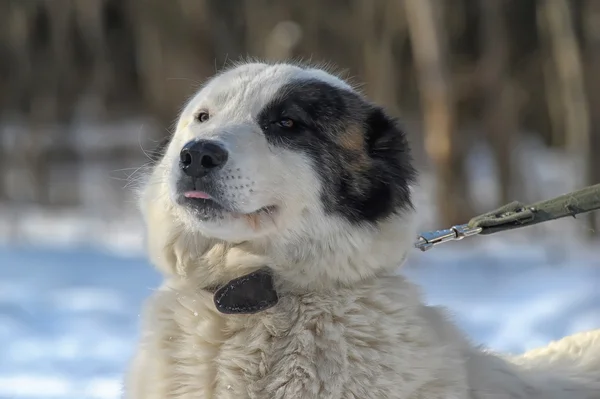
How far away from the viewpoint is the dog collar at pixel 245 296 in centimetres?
253

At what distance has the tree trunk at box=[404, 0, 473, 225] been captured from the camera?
1115 cm

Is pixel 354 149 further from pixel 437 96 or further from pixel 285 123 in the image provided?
pixel 437 96

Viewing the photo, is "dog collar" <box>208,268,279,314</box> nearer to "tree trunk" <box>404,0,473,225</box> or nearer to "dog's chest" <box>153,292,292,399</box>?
"dog's chest" <box>153,292,292,399</box>

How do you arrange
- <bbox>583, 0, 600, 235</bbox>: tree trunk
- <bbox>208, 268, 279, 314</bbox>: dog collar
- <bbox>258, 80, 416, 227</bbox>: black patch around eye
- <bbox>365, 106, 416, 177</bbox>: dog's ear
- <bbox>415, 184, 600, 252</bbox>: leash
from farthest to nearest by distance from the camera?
1. <bbox>583, 0, 600, 235</bbox>: tree trunk
2. <bbox>415, 184, 600, 252</bbox>: leash
3. <bbox>365, 106, 416, 177</bbox>: dog's ear
4. <bbox>258, 80, 416, 227</bbox>: black patch around eye
5. <bbox>208, 268, 279, 314</bbox>: dog collar

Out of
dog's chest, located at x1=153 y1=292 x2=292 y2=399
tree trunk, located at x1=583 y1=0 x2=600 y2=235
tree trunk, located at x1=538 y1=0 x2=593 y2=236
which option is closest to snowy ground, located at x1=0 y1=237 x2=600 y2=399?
tree trunk, located at x1=583 y1=0 x2=600 y2=235

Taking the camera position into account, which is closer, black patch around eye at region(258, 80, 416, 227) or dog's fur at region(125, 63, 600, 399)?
dog's fur at region(125, 63, 600, 399)

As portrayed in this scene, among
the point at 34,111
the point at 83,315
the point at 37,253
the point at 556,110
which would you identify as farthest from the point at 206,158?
the point at 34,111

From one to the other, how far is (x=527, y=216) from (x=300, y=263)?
0.95 m

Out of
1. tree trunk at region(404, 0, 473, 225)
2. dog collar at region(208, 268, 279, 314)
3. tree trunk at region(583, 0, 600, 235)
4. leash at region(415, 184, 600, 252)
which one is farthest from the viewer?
tree trunk at region(583, 0, 600, 235)

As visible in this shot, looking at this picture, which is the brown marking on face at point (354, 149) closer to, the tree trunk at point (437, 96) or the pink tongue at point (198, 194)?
the pink tongue at point (198, 194)

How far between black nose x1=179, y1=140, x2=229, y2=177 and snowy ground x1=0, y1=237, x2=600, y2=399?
229 centimetres

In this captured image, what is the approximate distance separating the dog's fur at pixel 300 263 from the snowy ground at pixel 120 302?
208 cm

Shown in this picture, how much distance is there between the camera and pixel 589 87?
13.2m

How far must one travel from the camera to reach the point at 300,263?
264 cm
